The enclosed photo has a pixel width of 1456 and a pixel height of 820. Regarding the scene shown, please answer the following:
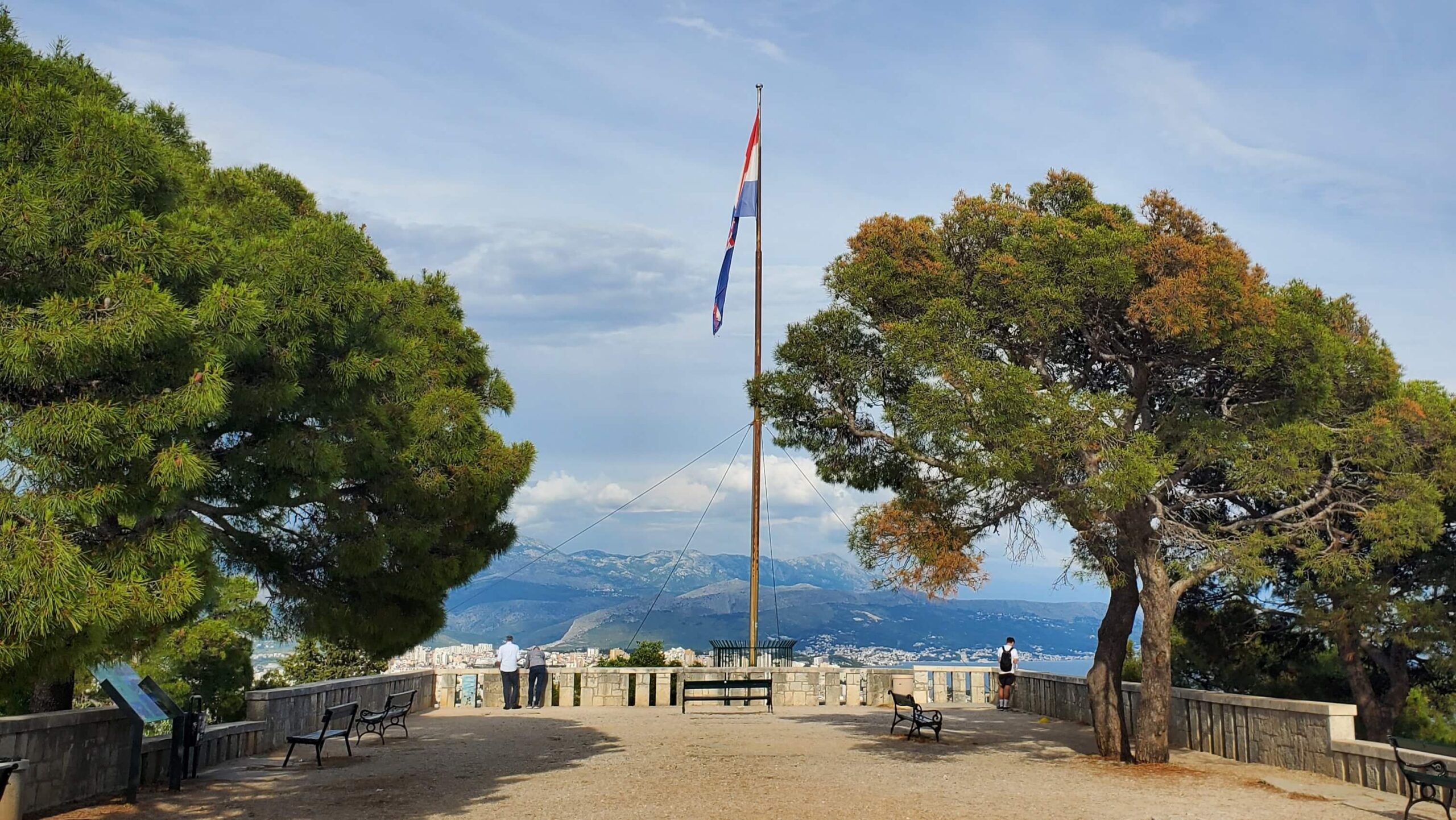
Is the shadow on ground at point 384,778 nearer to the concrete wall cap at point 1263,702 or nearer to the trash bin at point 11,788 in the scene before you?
the trash bin at point 11,788

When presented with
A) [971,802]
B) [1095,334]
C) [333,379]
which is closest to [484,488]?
[333,379]

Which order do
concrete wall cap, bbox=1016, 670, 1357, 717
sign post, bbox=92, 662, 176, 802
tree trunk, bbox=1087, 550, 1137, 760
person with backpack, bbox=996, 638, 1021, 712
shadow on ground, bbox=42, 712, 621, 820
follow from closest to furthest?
shadow on ground, bbox=42, 712, 621, 820
sign post, bbox=92, 662, 176, 802
concrete wall cap, bbox=1016, 670, 1357, 717
tree trunk, bbox=1087, 550, 1137, 760
person with backpack, bbox=996, 638, 1021, 712

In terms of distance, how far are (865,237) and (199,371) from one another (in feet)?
28.9

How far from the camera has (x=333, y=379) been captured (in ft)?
30.4

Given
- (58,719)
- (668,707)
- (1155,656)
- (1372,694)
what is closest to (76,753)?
(58,719)

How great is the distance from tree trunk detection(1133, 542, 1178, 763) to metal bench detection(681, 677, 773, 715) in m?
7.79

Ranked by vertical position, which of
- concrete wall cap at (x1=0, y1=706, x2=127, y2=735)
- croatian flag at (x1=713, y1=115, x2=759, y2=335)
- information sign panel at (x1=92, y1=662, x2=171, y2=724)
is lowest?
concrete wall cap at (x1=0, y1=706, x2=127, y2=735)

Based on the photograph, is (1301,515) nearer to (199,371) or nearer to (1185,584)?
(1185,584)

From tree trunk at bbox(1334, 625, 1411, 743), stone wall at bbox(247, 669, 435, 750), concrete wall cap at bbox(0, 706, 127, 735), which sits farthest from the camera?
tree trunk at bbox(1334, 625, 1411, 743)

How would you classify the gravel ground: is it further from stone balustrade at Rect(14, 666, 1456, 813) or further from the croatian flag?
the croatian flag

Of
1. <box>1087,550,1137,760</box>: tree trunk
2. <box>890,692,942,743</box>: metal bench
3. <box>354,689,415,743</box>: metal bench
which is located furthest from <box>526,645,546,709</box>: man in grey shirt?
<box>1087,550,1137,760</box>: tree trunk

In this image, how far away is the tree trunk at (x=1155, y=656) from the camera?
12.9 metres

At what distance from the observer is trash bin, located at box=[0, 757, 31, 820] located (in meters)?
7.88

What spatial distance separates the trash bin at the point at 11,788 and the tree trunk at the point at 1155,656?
1139 centimetres
